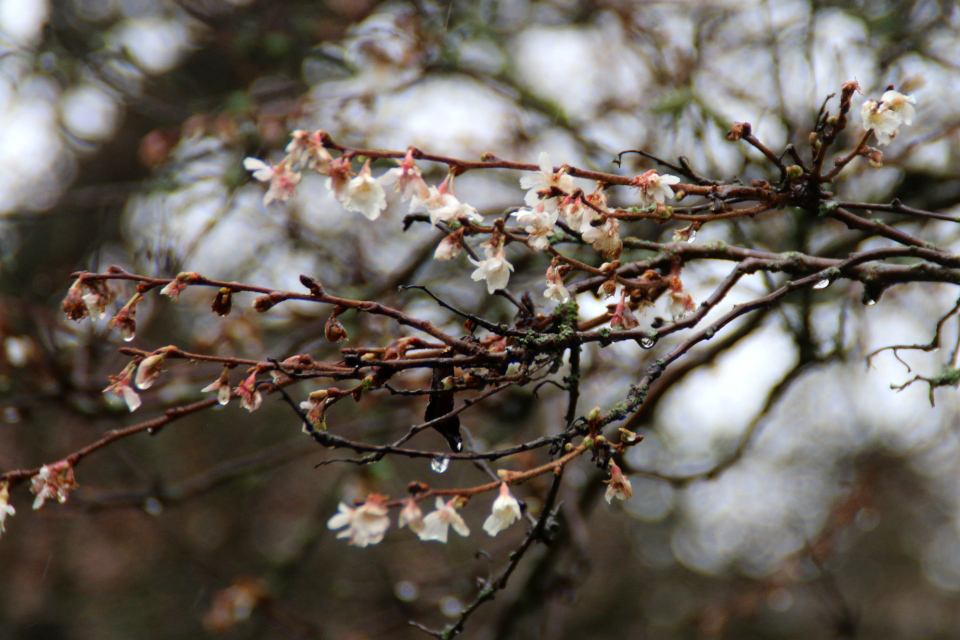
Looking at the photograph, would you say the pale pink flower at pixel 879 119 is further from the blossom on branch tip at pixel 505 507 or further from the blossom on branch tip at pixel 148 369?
the blossom on branch tip at pixel 148 369

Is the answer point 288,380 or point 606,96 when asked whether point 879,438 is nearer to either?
point 606,96

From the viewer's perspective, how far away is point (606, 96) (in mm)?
4316

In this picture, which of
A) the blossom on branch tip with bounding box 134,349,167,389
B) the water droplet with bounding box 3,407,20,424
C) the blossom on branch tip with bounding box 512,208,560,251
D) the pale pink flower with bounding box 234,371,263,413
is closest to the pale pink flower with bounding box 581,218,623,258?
the blossom on branch tip with bounding box 512,208,560,251

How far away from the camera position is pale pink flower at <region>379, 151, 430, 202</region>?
1.28m

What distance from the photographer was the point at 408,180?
1290mm

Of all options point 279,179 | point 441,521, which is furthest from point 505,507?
point 279,179

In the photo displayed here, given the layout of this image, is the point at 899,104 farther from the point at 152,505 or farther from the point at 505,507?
the point at 152,505

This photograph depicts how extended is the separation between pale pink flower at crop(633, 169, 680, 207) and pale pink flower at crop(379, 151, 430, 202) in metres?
0.43

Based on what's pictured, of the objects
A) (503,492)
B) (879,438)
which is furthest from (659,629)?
(503,492)

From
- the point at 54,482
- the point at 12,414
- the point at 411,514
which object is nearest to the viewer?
the point at 411,514

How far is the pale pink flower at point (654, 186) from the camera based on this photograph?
128cm

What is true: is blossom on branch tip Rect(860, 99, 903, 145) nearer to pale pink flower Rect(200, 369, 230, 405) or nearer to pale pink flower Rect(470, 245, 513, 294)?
pale pink flower Rect(470, 245, 513, 294)

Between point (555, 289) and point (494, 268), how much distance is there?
5.0 inches

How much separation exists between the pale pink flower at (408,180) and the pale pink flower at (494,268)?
0.17 m
